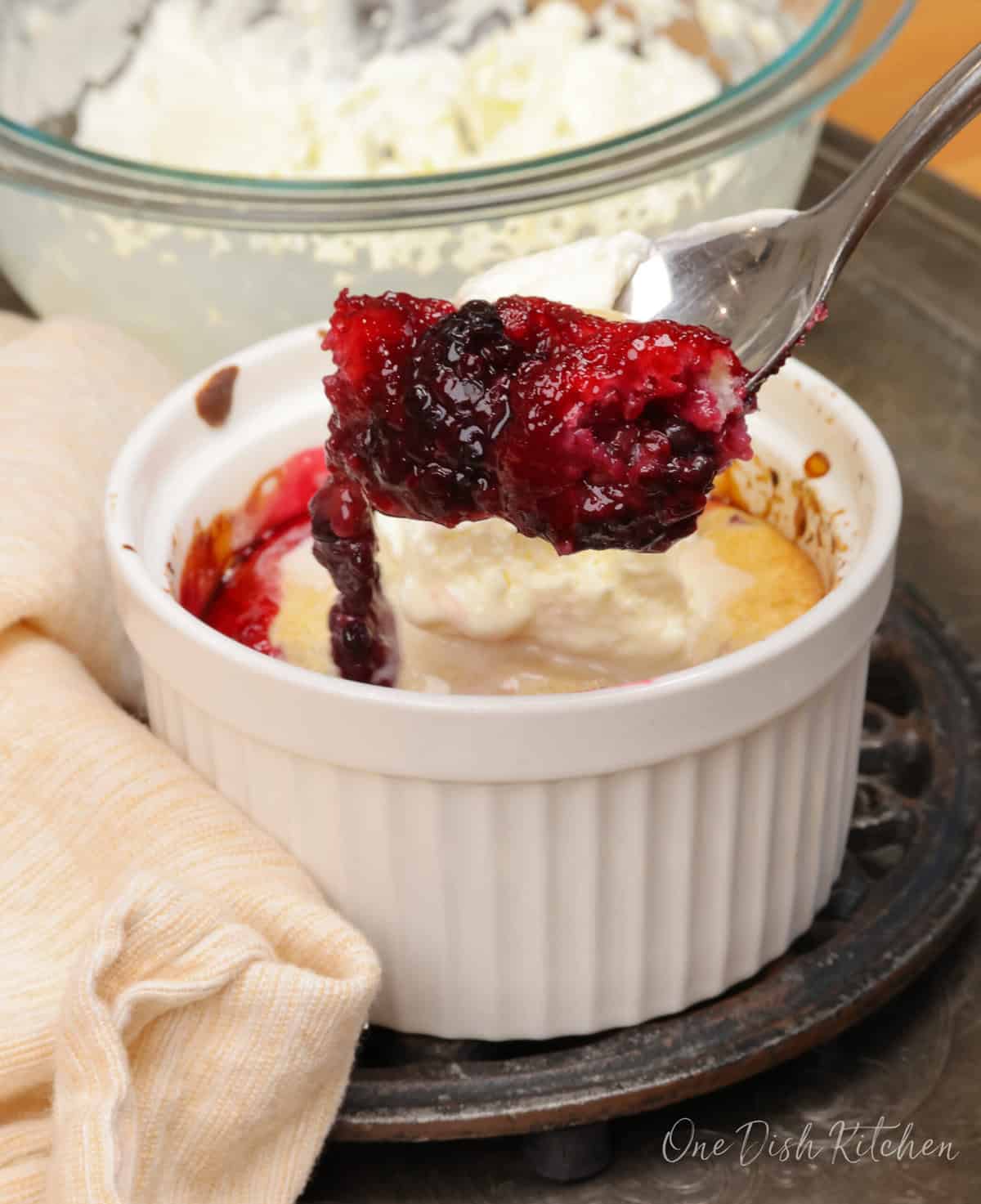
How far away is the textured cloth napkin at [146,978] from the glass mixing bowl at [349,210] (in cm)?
40

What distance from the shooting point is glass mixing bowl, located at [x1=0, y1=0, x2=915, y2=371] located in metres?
1.21

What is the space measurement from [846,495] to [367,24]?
0.92 meters

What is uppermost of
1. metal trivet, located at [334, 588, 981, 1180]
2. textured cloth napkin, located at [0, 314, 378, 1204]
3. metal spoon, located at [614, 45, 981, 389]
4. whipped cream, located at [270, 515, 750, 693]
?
metal spoon, located at [614, 45, 981, 389]

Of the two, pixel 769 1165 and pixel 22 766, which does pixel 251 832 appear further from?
pixel 769 1165

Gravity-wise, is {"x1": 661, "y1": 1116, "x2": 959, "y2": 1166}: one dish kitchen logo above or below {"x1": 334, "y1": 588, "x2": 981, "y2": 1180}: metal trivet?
below

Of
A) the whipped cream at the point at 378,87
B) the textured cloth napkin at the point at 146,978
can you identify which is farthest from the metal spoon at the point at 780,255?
the whipped cream at the point at 378,87

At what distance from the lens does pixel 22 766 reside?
0.95m

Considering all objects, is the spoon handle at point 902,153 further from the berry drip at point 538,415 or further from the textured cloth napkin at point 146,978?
the textured cloth napkin at point 146,978

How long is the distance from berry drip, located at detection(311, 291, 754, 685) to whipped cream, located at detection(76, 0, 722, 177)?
2.42 ft

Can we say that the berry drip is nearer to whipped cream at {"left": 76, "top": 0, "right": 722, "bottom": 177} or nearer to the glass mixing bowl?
the glass mixing bowl

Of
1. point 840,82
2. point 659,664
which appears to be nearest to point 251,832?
point 659,664

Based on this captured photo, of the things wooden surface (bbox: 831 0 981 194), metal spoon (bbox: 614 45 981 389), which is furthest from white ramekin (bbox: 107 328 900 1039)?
wooden surface (bbox: 831 0 981 194)

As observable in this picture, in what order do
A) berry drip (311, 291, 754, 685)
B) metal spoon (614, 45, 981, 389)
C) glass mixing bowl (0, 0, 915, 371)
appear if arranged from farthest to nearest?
glass mixing bowl (0, 0, 915, 371), metal spoon (614, 45, 981, 389), berry drip (311, 291, 754, 685)

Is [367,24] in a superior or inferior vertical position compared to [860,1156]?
superior
